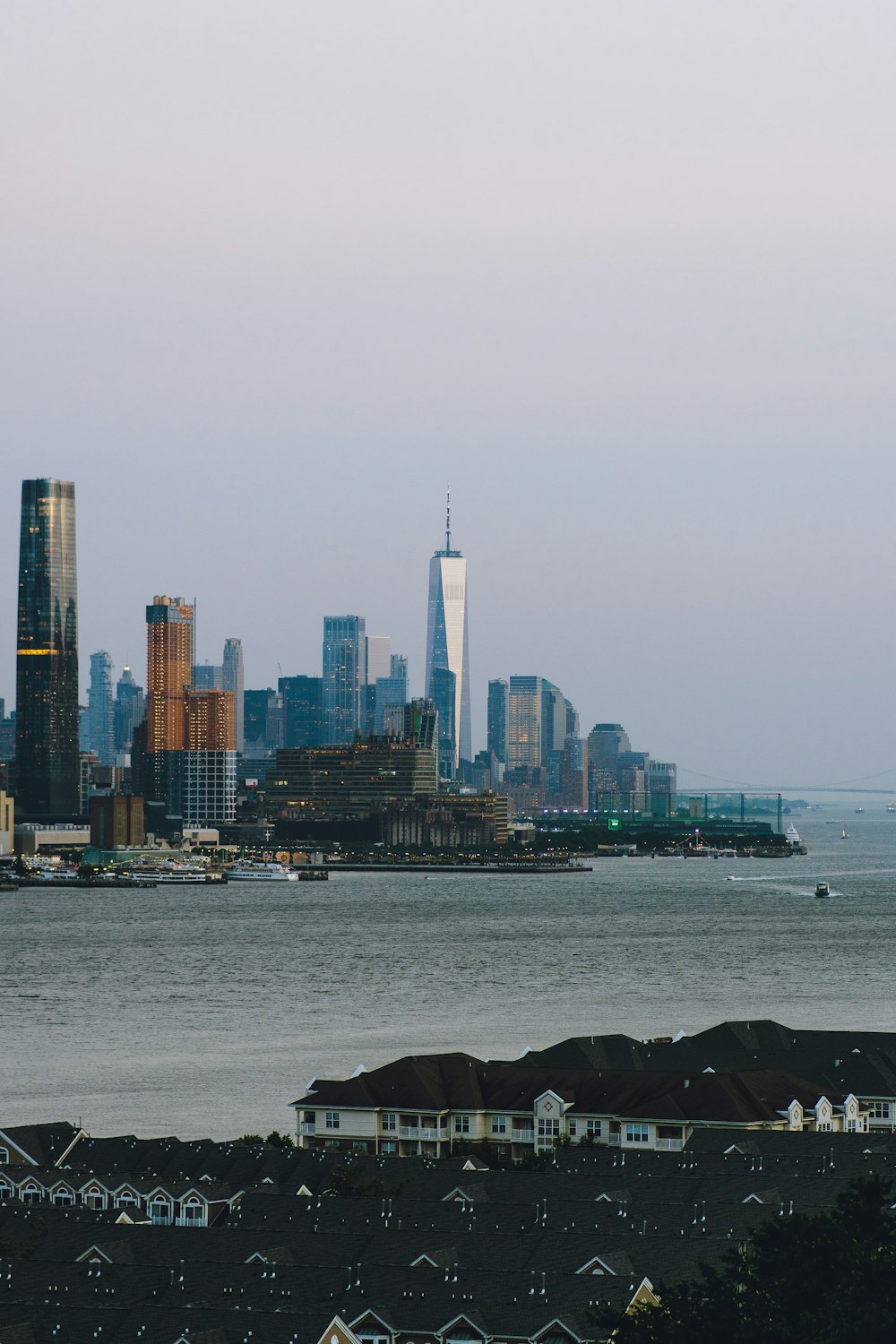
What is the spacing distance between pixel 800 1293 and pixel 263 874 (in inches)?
6617

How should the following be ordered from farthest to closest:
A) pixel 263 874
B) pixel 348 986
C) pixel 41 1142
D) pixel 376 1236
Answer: pixel 263 874, pixel 348 986, pixel 41 1142, pixel 376 1236

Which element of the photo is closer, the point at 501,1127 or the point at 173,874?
the point at 501,1127

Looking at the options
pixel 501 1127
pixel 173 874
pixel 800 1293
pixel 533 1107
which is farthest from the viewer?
pixel 173 874

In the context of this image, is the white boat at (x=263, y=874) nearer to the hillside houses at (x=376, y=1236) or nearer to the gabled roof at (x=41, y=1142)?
the gabled roof at (x=41, y=1142)

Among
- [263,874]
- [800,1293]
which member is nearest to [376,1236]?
[800,1293]

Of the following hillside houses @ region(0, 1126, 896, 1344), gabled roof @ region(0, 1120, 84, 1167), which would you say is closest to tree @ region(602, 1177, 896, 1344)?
hillside houses @ region(0, 1126, 896, 1344)

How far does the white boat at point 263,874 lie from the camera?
188250 millimetres

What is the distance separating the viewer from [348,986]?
255 ft

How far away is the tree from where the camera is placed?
22.2 meters

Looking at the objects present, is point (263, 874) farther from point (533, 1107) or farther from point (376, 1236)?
point (376, 1236)

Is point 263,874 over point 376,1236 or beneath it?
over

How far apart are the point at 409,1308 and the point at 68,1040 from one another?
35.5 meters

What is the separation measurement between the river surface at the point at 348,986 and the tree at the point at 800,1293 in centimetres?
2110

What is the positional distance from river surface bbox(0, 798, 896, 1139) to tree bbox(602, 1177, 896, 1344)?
69.2 ft
